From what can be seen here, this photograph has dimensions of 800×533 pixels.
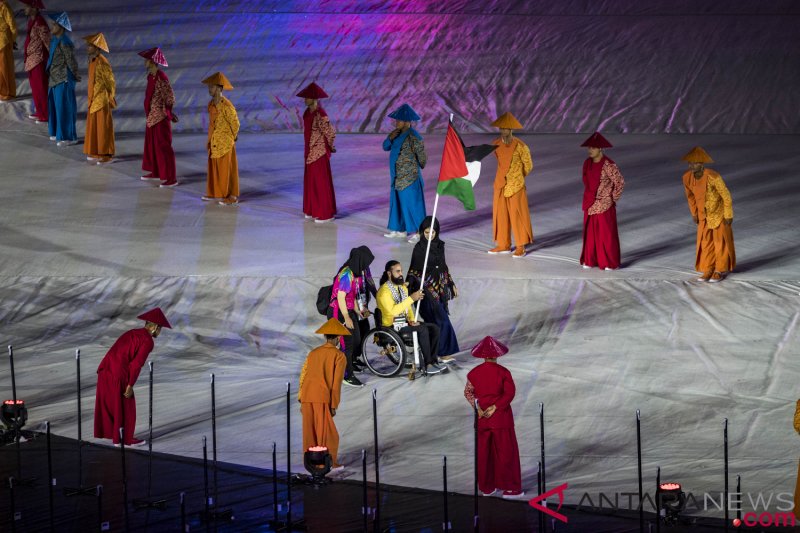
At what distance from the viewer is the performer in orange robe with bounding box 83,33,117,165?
1639 centimetres

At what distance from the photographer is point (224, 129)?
611 inches

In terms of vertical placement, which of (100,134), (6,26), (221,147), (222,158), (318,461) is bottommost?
(318,461)

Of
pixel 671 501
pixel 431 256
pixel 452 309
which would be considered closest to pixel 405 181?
pixel 452 309

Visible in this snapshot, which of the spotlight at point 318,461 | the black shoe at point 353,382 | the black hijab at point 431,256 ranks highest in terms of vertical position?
the black hijab at point 431,256

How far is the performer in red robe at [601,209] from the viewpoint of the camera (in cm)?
1373

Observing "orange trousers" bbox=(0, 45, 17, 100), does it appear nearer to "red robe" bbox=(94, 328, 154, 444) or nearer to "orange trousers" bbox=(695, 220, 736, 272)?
"red robe" bbox=(94, 328, 154, 444)

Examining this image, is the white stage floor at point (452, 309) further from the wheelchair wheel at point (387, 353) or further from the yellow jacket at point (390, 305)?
the yellow jacket at point (390, 305)

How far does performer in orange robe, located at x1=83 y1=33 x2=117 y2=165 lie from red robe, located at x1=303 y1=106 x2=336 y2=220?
2656 millimetres

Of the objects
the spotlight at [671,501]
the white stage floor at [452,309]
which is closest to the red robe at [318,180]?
the white stage floor at [452,309]

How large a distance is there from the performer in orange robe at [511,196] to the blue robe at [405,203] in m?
0.80

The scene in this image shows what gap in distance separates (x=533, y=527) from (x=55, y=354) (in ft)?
16.8

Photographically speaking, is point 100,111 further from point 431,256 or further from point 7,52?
point 431,256

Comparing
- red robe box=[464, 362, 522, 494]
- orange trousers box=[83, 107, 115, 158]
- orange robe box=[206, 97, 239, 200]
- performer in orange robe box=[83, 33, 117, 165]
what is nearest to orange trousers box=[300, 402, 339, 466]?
red robe box=[464, 362, 522, 494]

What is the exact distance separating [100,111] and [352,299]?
21.2ft
